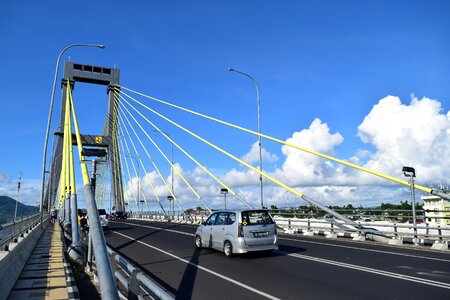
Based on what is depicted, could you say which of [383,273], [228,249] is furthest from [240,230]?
[383,273]

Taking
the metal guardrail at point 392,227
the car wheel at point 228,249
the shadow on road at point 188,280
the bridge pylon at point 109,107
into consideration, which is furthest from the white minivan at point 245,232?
the bridge pylon at point 109,107

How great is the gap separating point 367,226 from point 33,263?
1601 centimetres

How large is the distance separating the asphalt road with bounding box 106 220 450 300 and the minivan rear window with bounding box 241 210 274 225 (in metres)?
1.20

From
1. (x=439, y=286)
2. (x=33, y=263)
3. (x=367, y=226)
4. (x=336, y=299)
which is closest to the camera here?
(x=336, y=299)

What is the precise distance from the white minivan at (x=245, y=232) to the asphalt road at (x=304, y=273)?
0.41 meters

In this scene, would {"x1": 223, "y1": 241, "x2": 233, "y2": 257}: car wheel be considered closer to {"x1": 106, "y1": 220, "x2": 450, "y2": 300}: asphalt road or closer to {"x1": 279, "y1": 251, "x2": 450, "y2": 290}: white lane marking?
{"x1": 106, "y1": 220, "x2": 450, "y2": 300}: asphalt road

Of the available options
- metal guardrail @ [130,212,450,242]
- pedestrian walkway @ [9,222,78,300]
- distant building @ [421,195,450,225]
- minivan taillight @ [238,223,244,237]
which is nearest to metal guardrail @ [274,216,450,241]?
metal guardrail @ [130,212,450,242]

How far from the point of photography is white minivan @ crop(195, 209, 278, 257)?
1401cm

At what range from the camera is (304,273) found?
35.7 ft

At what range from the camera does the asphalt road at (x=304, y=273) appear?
338 inches

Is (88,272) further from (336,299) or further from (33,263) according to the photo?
(336,299)

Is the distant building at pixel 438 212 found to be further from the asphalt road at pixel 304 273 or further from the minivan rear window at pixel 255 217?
the minivan rear window at pixel 255 217

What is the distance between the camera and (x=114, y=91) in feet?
145

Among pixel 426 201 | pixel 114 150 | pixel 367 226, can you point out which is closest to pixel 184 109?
pixel 367 226
